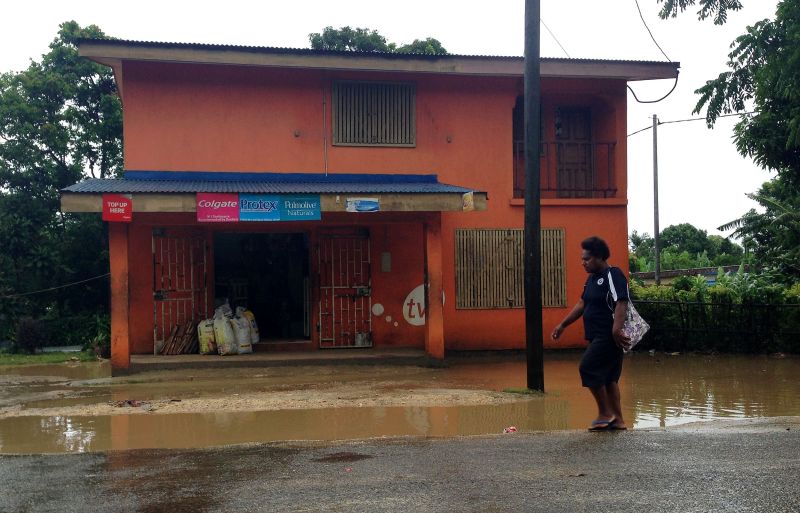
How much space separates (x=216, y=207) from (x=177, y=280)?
260 cm

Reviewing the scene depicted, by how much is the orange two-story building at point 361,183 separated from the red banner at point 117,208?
1087 millimetres

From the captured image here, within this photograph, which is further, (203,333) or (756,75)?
(756,75)

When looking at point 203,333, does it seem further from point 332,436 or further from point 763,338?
point 763,338

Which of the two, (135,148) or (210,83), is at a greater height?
(210,83)

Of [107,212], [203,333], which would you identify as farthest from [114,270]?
[203,333]

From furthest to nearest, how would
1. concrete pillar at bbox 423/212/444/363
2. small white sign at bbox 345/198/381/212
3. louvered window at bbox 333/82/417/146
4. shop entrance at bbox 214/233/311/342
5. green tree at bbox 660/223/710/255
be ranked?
green tree at bbox 660/223/710/255 < shop entrance at bbox 214/233/311/342 < louvered window at bbox 333/82/417/146 < concrete pillar at bbox 423/212/444/363 < small white sign at bbox 345/198/381/212

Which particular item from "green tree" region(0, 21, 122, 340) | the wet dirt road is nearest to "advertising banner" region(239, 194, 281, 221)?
the wet dirt road

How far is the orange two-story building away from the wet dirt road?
702 cm

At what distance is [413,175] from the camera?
50.2ft

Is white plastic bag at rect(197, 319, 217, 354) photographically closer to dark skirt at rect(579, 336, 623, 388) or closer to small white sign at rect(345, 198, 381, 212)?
small white sign at rect(345, 198, 381, 212)

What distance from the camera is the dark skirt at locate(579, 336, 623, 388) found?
7.29 metres

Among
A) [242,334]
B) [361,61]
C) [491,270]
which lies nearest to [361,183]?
[361,61]

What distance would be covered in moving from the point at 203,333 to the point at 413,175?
477 cm

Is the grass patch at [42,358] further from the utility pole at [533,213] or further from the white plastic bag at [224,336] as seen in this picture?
the utility pole at [533,213]
